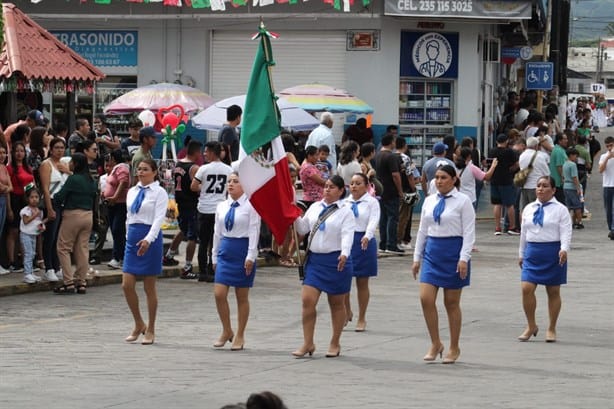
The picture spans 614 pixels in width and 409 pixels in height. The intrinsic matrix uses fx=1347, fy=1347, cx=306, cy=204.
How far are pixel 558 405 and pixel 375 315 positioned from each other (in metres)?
5.52

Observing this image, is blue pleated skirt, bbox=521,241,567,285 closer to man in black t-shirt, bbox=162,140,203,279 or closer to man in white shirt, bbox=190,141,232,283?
man in white shirt, bbox=190,141,232,283

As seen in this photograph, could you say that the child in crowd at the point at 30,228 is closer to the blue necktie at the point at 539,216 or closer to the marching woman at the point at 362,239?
the marching woman at the point at 362,239

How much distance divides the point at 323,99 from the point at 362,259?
13.7m

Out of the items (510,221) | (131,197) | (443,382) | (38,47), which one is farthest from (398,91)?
(443,382)

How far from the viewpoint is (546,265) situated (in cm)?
1345

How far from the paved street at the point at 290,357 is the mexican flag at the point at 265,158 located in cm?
130

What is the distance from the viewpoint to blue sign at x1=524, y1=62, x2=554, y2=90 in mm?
38906

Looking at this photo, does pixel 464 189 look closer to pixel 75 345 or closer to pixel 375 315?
pixel 375 315

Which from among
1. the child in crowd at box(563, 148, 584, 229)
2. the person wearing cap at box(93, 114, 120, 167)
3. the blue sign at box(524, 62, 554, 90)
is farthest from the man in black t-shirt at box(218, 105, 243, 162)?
the blue sign at box(524, 62, 554, 90)

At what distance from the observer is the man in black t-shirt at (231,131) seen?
18792 mm

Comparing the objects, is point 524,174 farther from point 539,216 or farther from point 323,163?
point 539,216

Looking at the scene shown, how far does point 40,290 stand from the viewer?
16.8m

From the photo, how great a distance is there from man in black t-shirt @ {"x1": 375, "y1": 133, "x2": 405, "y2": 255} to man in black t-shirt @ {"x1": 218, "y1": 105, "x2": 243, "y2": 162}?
3433 mm

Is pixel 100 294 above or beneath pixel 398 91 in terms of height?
beneath
